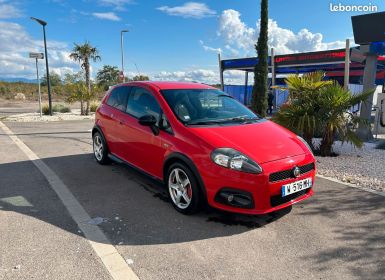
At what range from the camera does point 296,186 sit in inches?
146

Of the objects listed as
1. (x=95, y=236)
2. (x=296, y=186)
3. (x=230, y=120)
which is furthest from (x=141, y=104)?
(x=296, y=186)

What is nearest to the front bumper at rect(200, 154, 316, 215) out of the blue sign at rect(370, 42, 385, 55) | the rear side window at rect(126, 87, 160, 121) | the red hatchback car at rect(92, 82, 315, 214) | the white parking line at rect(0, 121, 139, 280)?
the red hatchback car at rect(92, 82, 315, 214)

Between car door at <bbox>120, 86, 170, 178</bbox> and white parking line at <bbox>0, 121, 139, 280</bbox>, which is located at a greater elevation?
car door at <bbox>120, 86, 170, 178</bbox>

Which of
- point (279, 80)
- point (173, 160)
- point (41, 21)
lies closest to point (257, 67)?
point (173, 160)

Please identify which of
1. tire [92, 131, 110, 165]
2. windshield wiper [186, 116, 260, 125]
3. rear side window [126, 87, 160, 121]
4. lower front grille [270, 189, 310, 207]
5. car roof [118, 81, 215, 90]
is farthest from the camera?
tire [92, 131, 110, 165]

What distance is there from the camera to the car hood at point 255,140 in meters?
3.64

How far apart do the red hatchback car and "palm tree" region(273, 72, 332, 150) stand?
6.88 ft

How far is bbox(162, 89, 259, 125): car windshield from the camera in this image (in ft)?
14.3

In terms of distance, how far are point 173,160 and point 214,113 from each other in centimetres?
98

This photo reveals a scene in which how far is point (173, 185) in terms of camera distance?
4141 millimetres

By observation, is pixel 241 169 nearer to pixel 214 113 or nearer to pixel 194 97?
pixel 214 113

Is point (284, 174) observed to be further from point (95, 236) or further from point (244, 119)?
point (95, 236)

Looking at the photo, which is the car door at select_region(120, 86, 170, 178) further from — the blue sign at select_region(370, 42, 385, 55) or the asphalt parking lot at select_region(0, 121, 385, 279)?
the blue sign at select_region(370, 42, 385, 55)

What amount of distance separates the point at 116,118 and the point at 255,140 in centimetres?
271
